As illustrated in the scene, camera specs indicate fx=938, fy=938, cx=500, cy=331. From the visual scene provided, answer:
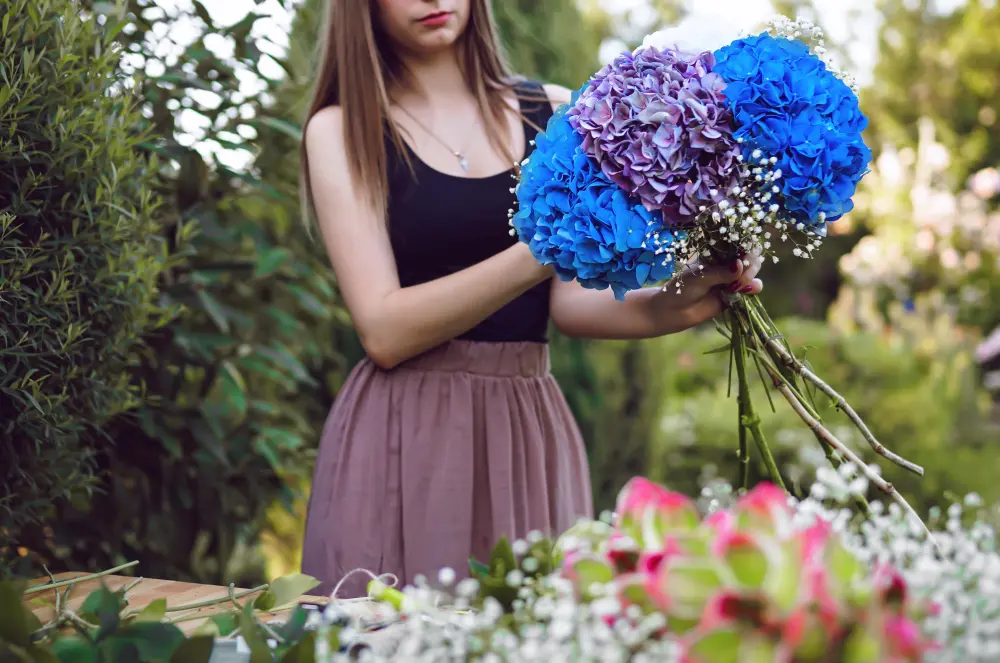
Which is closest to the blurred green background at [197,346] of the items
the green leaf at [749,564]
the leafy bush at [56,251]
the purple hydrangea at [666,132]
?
the leafy bush at [56,251]

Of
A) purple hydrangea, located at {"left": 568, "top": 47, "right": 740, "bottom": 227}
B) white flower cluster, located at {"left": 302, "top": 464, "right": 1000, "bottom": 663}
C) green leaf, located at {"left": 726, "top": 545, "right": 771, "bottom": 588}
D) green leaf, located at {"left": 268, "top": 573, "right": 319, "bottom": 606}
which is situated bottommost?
green leaf, located at {"left": 268, "top": 573, "right": 319, "bottom": 606}

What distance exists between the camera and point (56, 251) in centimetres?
164

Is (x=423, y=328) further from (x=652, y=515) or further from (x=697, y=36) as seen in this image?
(x=652, y=515)

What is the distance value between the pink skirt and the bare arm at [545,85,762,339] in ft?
0.49

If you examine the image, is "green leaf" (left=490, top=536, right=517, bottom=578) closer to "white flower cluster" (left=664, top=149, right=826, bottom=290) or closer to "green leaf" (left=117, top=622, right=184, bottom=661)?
"green leaf" (left=117, top=622, right=184, bottom=661)

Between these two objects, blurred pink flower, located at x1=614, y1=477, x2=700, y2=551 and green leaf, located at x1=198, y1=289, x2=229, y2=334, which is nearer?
blurred pink flower, located at x1=614, y1=477, x2=700, y2=551

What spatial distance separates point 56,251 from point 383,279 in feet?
2.04

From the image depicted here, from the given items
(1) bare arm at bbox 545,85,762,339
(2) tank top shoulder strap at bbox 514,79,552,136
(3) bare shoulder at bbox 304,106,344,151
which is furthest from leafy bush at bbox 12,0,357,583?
(1) bare arm at bbox 545,85,762,339

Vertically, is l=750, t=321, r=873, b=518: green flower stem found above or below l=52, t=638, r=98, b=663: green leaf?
above

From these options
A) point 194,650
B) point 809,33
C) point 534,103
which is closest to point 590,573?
point 194,650

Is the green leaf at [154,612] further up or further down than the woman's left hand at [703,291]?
further down

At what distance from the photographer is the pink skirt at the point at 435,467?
2016mm

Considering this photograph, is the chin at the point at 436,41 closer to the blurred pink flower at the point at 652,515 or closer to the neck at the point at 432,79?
the neck at the point at 432,79

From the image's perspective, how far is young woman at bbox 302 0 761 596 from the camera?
78.5 inches
